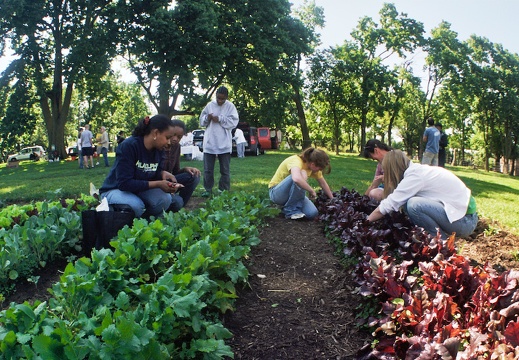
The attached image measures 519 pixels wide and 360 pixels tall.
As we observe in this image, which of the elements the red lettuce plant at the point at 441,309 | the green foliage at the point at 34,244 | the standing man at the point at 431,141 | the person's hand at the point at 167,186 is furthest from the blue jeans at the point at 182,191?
the standing man at the point at 431,141

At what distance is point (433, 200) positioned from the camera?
4.44 metres

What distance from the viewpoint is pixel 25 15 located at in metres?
20.3

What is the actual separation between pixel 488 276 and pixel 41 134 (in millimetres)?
74741

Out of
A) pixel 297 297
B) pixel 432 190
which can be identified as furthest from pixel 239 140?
pixel 297 297

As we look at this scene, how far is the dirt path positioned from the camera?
9.10 feet

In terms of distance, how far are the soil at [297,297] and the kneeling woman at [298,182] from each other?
0.80 metres

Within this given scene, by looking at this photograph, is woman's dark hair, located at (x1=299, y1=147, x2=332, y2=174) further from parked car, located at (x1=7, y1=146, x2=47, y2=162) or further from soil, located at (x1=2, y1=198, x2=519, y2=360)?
parked car, located at (x1=7, y1=146, x2=47, y2=162)

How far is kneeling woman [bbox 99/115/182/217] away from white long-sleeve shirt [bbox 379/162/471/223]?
2387mm

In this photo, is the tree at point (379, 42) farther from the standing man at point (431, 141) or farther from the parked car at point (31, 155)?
the parked car at point (31, 155)

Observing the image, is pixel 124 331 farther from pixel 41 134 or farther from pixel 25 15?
pixel 41 134

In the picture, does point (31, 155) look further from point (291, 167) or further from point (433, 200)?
point (433, 200)

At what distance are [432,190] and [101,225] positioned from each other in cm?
332

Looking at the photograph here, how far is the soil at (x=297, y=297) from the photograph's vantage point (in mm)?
2799

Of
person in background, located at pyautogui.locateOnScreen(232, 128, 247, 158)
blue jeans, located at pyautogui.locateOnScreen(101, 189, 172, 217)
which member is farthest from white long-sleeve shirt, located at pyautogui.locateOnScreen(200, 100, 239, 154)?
person in background, located at pyautogui.locateOnScreen(232, 128, 247, 158)
